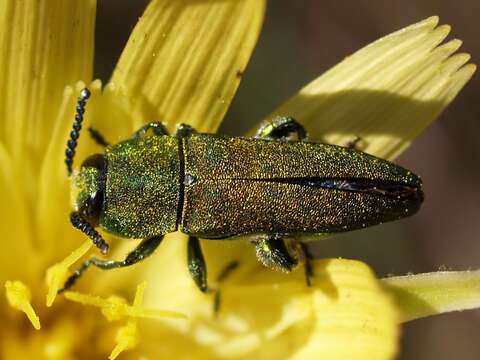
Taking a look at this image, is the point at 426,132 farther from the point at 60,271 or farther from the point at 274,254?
the point at 60,271

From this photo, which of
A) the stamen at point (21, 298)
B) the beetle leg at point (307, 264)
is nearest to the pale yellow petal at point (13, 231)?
the stamen at point (21, 298)

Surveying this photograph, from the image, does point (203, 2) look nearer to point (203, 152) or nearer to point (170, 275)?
point (203, 152)

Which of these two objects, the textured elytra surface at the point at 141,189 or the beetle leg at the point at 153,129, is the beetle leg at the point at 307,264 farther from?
the beetle leg at the point at 153,129

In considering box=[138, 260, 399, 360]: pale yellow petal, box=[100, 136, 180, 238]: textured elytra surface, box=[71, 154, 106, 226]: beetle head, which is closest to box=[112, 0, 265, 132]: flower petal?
box=[100, 136, 180, 238]: textured elytra surface

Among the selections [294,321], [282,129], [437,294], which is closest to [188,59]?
[282,129]

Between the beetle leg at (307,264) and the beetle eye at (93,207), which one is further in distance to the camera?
the beetle leg at (307,264)

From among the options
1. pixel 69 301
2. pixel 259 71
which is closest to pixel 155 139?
pixel 69 301
